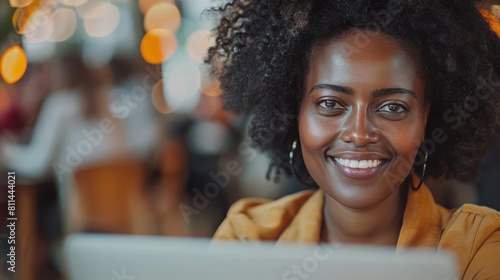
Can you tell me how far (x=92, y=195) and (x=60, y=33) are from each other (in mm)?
703

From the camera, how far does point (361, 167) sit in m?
1.45

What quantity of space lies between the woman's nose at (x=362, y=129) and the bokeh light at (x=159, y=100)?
163cm

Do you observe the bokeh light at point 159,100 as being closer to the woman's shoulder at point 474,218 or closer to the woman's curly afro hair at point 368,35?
the woman's curly afro hair at point 368,35

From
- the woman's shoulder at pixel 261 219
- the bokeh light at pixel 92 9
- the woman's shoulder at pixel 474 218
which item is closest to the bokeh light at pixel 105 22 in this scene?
the bokeh light at pixel 92 9

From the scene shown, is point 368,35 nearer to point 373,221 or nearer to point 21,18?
point 373,221

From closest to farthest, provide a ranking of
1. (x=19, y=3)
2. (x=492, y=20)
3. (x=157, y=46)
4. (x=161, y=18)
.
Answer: (x=492, y=20) < (x=19, y=3) < (x=157, y=46) < (x=161, y=18)

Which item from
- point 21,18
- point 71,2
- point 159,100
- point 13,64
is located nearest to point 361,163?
point 21,18

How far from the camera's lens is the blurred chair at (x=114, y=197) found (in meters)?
2.46

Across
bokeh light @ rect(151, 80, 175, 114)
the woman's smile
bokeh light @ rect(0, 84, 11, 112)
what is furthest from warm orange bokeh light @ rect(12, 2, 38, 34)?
the woman's smile

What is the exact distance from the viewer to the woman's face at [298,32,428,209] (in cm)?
144

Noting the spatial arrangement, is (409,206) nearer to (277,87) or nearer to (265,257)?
(277,87)

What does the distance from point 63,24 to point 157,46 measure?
487 millimetres

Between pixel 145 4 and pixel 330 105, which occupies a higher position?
pixel 145 4

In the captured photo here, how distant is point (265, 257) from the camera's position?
0.93 meters
